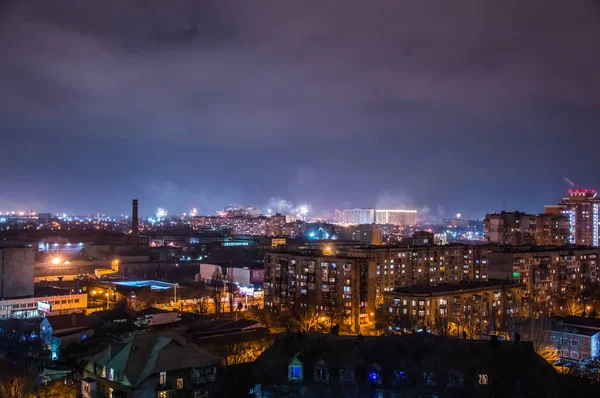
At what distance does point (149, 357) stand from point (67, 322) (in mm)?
7197

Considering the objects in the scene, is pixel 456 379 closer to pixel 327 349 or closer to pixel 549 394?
pixel 549 394

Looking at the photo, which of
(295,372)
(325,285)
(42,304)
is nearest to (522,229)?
(325,285)

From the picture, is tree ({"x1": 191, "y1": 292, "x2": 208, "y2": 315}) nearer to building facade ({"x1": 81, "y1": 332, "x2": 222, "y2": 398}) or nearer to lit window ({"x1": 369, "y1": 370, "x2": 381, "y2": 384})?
building facade ({"x1": 81, "y1": 332, "x2": 222, "y2": 398})

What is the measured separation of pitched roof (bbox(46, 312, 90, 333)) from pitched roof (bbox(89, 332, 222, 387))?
5814mm

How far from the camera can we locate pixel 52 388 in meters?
11.4

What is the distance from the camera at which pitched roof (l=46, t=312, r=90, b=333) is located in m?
16.1

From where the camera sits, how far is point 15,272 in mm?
23125

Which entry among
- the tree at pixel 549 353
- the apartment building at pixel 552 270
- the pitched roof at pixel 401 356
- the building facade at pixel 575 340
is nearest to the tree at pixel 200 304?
the building facade at pixel 575 340

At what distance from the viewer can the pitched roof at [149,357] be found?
10.1 metres

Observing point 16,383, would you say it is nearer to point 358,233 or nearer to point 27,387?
point 27,387

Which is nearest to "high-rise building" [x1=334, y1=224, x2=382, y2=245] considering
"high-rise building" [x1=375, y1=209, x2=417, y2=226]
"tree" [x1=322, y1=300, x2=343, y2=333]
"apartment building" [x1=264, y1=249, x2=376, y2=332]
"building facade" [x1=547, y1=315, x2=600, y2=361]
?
"high-rise building" [x1=375, y1=209, x2=417, y2=226]

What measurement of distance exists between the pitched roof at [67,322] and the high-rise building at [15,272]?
22.9 feet

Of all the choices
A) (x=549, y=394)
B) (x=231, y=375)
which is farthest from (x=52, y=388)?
(x=549, y=394)

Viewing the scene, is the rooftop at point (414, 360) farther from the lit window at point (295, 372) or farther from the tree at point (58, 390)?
the tree at point (58, 390)
